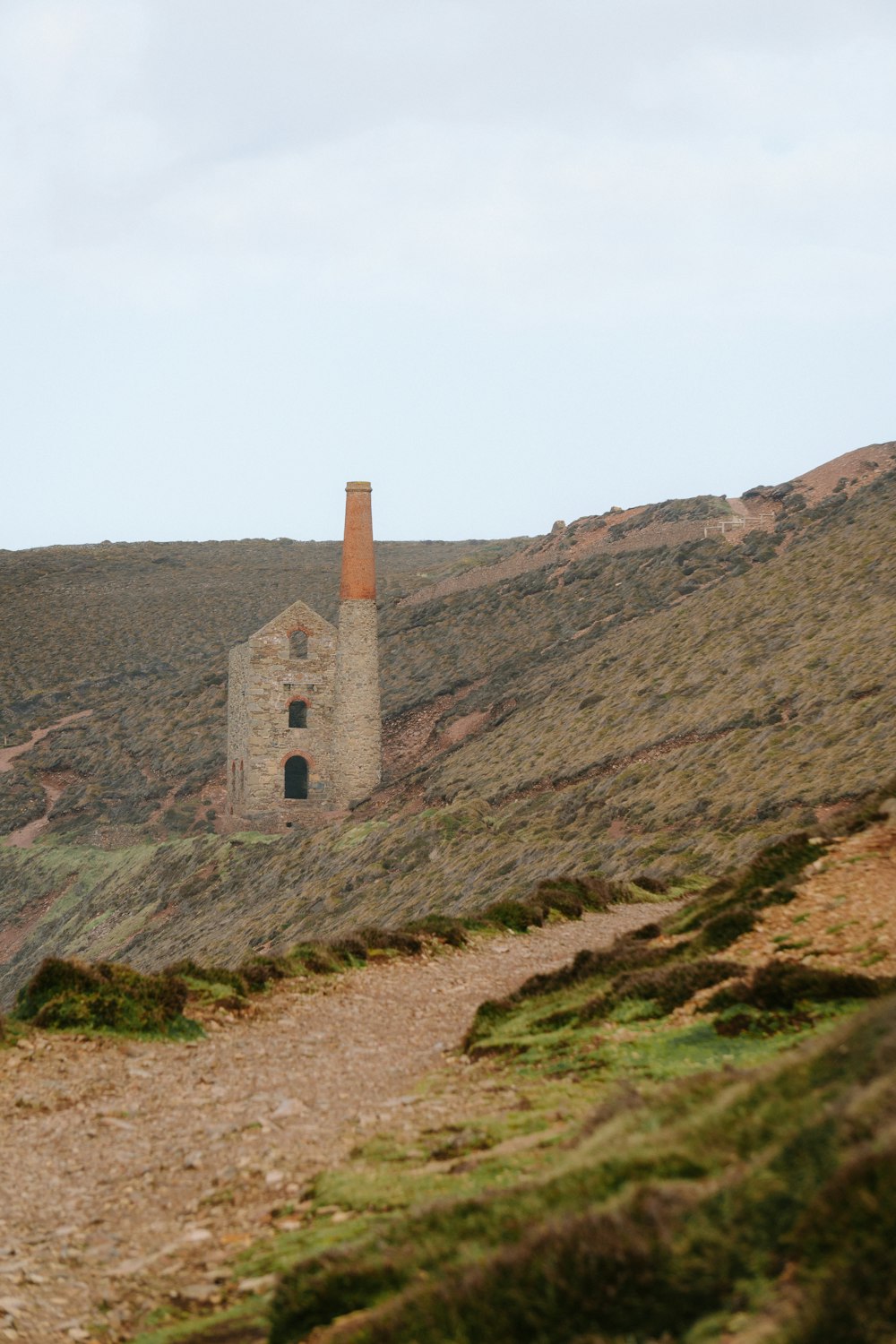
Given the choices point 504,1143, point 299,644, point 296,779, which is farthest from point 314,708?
point 504,1143

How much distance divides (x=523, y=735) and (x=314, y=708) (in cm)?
681

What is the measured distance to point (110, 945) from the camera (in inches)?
1468

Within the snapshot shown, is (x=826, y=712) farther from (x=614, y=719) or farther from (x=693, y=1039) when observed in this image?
(x=693, y=1039)

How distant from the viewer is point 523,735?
41.8 meters

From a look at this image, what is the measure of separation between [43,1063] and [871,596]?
31.6m

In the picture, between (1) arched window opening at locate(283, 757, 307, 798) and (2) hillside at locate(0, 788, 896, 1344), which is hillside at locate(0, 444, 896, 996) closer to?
(1) arched window opening at locate(283, 757, 307, 798)

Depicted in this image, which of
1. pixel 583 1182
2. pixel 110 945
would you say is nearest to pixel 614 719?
pixel 110 945

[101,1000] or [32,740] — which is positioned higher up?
[101,1000]

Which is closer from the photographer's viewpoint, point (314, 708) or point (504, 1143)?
point (504, 1143)

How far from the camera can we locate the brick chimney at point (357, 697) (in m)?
41.2

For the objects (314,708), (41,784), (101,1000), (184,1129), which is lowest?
(41,784)

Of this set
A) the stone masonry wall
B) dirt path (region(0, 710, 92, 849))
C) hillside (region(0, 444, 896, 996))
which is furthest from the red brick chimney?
dirt path (region(0, 710, 92, 849))

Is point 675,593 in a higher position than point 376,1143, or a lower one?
higher

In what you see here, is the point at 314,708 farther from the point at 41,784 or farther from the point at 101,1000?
the point at 101,1000
